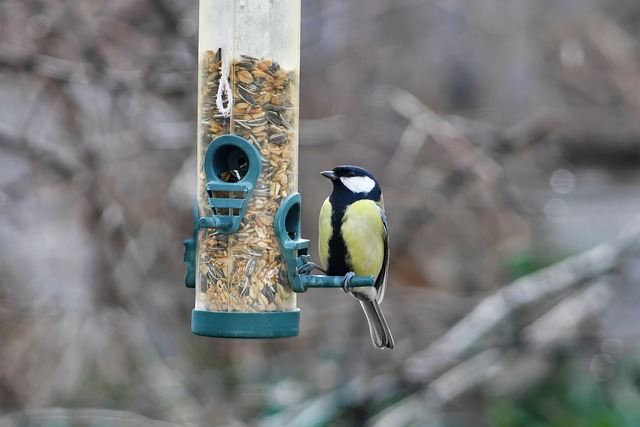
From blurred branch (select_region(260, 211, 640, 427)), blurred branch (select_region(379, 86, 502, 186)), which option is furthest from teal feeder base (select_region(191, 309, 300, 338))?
blurred branch (select_region(379, 86, 502, 186))

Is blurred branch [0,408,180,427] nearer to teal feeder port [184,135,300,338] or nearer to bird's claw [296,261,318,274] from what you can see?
teal feeder port [184,135,300,338]

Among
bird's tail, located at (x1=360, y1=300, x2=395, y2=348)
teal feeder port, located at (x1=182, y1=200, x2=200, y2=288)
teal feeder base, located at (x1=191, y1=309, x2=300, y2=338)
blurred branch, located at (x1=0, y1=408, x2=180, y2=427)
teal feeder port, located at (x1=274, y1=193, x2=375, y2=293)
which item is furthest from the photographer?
blurred branch, located at (x1=0, y1=408, x2=180, y2=427)

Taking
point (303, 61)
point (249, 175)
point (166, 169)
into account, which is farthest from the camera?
point (303, 61)

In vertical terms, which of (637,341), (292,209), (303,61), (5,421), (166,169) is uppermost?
(303,61)

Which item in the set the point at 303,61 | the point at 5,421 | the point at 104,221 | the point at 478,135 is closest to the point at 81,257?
the point at 104,221

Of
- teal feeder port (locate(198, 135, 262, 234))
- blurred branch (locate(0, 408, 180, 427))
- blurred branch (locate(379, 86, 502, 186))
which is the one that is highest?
blurred branch (locate(379, 86, 502, 186))

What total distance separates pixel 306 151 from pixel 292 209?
3.58m

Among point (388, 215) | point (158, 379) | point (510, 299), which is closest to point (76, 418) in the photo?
point (158, 379)

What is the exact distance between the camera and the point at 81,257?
741 centimetres

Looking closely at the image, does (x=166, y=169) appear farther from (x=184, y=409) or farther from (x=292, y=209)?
(x=292, y=209)

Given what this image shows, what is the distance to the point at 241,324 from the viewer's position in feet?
13.2

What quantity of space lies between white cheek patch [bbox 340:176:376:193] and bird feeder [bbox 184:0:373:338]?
0.68 feet

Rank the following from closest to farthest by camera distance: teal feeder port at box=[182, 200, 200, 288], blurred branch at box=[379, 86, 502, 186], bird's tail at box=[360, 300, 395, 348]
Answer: teal feeder port at box=[182, 200, 200, 288] < bird's tail at box=[360, 300, 395, 348] < blurred branch at box=[379, 86, 502, 186]

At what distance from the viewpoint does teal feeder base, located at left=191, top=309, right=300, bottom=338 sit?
4012 millimetres
